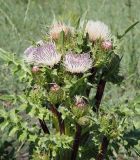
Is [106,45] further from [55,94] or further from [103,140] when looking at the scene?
[103,140]

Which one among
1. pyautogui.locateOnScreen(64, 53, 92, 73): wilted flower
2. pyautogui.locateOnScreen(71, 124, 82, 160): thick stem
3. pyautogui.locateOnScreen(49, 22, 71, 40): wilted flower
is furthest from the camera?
pyautogui.locateOnScreen(71, 124, 82, 160): thick stem

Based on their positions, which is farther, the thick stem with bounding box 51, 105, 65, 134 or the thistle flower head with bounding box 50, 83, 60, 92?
the thick stem with bounding box 51, 105, 65, 134

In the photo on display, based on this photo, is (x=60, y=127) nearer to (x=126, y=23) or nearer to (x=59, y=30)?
(x=59, y=30)

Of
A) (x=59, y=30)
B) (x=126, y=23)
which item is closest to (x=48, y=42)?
(x=59, y=30)

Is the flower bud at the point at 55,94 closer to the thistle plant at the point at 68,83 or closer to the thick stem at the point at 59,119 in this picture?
the thistle plant at the point at 68,83

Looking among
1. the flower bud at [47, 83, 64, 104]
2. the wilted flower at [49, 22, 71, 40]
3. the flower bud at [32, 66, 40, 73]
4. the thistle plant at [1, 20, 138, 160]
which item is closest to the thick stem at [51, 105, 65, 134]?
the thistle plant at [1, 20, 138, 160]

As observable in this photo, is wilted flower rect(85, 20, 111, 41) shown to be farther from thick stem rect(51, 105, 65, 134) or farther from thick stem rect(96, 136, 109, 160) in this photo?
thick stem rect(96, 136, 109, 160)

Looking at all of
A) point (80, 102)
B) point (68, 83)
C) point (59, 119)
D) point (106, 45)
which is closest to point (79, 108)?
point (80, 102)
